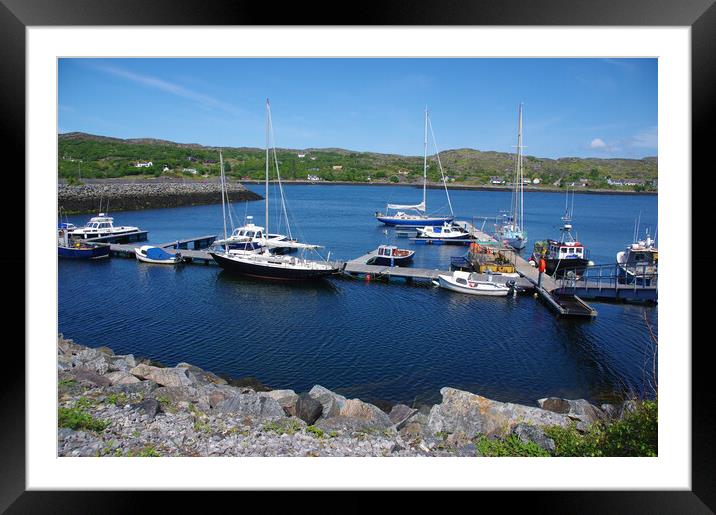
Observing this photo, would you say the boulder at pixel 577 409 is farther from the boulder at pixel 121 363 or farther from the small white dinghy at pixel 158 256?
the small white dinghy at pixel 158 256

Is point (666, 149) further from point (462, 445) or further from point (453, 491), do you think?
point (462, 445)

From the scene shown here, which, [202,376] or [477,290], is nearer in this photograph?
[202,376]

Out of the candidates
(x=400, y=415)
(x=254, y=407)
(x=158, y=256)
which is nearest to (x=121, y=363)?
(x=254, y=407)

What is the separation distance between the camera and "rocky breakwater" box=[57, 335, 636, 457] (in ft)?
12.1

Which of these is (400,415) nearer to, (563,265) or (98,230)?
(563,265)

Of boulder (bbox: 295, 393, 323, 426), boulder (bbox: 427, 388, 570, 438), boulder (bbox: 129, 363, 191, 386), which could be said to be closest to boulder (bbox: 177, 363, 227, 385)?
boulder (bbox: 129, 363, 191, 386)

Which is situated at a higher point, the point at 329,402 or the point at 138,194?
the point at 138,194

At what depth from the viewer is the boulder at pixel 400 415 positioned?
4734 mm

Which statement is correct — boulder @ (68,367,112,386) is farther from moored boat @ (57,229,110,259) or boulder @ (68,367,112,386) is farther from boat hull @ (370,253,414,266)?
moored boat @ (57,229,110,259)

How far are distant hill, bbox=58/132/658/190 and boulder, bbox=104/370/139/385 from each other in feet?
71.5

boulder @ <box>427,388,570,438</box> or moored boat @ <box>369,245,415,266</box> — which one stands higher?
moored boat @ <box>369,245,415,266</box>

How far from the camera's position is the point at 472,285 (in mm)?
11164
